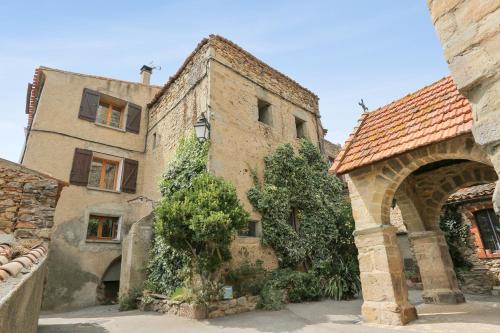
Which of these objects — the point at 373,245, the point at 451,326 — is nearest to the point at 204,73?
the point at 373,245

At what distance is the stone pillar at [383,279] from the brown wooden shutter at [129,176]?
9587 millimetres

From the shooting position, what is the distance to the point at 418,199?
24.6 feet

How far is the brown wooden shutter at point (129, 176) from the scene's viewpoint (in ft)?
39.1

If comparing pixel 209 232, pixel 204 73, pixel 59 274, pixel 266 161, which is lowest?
pixel 59 274

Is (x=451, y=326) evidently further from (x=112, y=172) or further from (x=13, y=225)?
(x=112, y=172)

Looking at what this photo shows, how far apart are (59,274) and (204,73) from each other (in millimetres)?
8348

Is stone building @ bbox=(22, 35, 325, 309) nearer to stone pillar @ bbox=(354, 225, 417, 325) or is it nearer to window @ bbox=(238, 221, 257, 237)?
window @ bbox=(238, 221, 257, 237)

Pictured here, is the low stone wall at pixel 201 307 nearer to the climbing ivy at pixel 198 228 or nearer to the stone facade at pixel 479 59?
the climbing ivy at pixel 198 228

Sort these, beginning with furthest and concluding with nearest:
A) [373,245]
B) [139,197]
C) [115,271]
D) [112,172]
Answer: [112,172] → [139,197] → [115,271] → [373,245]

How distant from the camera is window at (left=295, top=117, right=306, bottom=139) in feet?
41.4

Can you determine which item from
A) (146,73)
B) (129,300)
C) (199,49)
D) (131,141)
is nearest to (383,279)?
(129,300)

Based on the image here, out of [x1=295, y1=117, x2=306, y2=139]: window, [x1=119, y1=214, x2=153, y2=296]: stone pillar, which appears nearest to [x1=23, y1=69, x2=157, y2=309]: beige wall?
A: [x1=119, y1=214, x2=153, y2=296]: stone pillar

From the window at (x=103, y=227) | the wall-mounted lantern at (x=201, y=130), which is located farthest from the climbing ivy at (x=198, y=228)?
the window at (x=103, y=227)

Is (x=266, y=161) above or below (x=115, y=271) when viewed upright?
above
